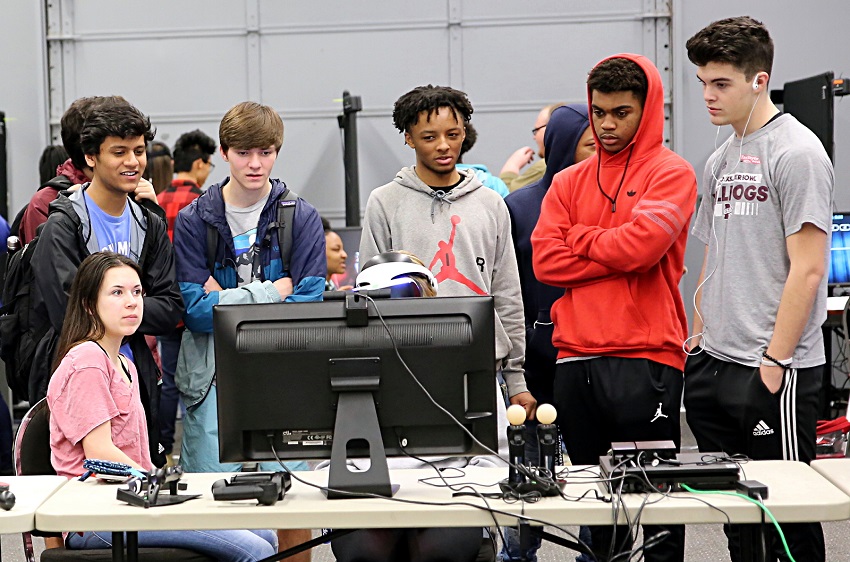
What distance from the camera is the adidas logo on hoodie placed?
2.70 meters

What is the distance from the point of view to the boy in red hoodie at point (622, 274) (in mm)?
2830

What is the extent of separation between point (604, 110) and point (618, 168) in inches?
6.8

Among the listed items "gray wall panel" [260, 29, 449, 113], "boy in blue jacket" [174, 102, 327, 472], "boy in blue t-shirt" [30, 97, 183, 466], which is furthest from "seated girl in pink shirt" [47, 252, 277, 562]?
"gray wall panel" [260, 29, 449, 113]

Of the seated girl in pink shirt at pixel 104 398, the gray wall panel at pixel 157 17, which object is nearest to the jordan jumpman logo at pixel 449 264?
the seated girl in pink shirt at pixel 104 398

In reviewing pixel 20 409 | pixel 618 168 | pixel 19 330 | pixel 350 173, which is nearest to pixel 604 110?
pixel 618 168

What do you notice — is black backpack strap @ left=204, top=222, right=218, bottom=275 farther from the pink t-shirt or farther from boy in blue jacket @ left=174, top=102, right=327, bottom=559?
the pink t-shirt

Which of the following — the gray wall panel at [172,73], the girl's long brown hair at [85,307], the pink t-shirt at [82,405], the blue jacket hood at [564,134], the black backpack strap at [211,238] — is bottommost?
the pink t-shirt at [82,405]

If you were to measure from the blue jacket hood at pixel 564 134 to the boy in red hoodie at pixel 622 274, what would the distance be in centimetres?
47

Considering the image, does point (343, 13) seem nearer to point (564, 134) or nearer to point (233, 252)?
point (564, 134)

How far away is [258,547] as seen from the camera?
2.52m

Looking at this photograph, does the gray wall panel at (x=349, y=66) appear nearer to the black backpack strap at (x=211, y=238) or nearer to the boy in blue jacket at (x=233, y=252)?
the boy in blue jacket at (x=233, y=252)

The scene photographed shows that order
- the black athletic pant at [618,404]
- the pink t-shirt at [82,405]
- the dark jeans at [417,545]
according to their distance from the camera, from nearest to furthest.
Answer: the dark jeans at [417,545] → the pink t-shirt at [82,405] → the black athletic pant at [618,404]

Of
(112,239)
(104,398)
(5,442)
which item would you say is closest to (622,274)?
(104,398)

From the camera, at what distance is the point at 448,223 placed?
11.1 feet
